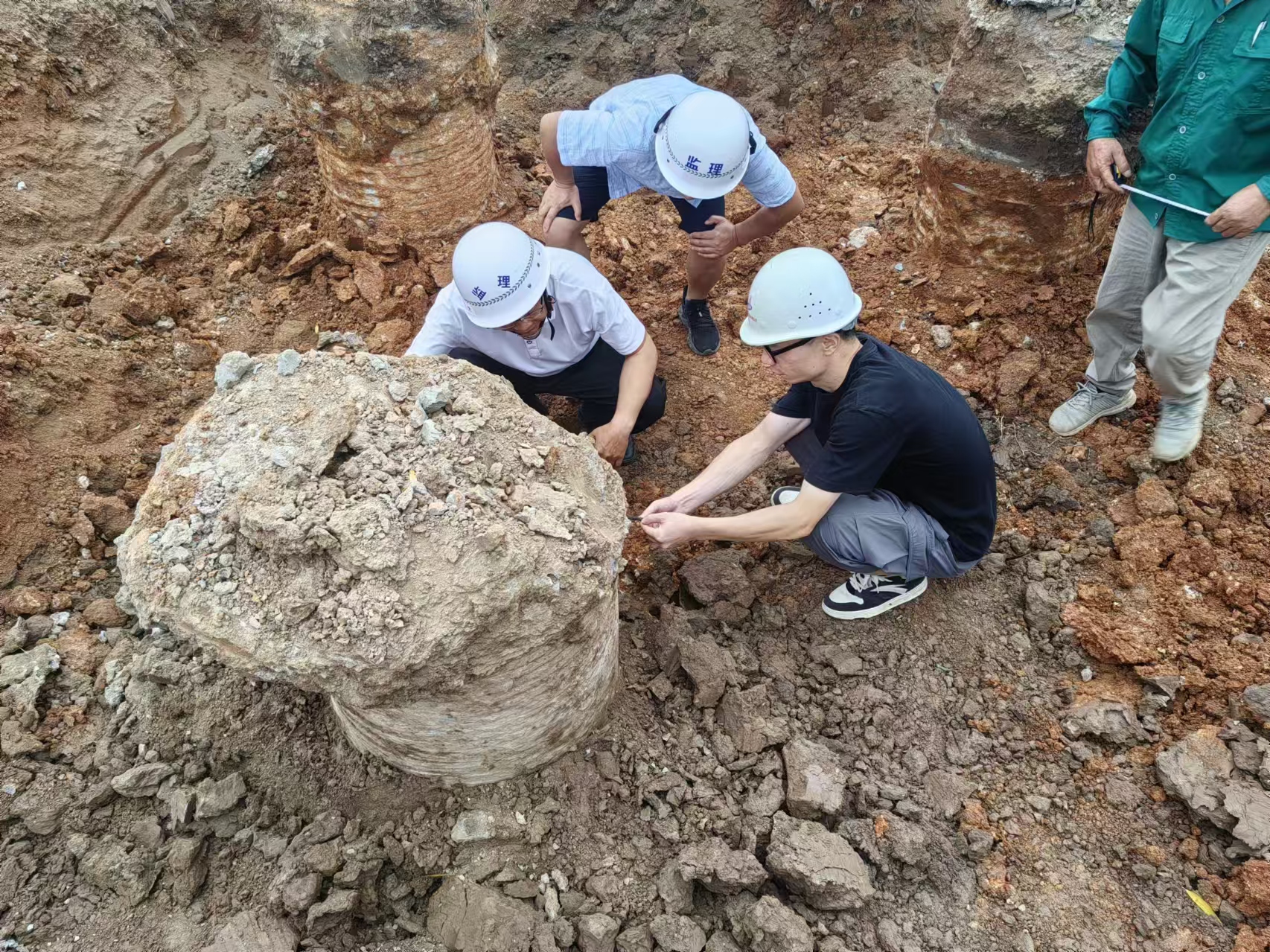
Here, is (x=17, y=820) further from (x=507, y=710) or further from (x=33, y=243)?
(x=33, y=243)

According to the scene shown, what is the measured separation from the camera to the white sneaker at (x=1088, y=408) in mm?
3566

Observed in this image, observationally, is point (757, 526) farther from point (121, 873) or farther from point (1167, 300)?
point (121, 873)

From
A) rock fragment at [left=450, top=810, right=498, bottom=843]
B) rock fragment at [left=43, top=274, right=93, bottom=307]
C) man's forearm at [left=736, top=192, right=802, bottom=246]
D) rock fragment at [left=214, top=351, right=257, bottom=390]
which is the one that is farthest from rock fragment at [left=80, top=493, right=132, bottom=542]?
man's forearm at [left=736, top=192, right=802, bottom=246]

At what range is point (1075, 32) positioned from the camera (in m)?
3.54

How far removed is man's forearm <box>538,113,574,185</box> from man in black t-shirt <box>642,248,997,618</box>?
5.17ft

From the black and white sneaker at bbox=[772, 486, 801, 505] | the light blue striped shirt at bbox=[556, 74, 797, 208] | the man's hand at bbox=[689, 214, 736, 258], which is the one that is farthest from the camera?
the man's hand at bbox=[689, 214, 736, 258]

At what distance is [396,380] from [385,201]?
2645 millimetres

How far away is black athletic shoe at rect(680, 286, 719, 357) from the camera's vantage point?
4.20 meters

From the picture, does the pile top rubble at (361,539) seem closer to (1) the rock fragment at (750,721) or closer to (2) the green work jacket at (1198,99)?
(1) the rock fragment at (750,721)

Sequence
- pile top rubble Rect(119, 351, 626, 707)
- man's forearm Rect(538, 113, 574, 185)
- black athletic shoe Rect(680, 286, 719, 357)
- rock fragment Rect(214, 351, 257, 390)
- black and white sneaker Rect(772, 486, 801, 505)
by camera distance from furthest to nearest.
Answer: black athletic shoe Rect(680, 286, 719, 357)
man's forearm Rect(538, 113, 574, 185)
black and white sneaker Rect(772, 486, 801, 505)
rock fragment Rect(214, 351, 257, 390)
pile top rubble Rect(119, 351, 626, 707)

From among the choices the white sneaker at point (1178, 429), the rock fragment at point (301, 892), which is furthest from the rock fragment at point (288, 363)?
the white sneaker at point (1178, 429)

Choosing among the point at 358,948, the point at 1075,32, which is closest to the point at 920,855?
the point at 358,948

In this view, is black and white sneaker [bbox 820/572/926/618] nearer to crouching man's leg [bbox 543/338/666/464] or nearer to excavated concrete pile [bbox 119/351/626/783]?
crouching man's leg [bbox 543/338/666/464]

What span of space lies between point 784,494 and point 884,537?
583 mm
